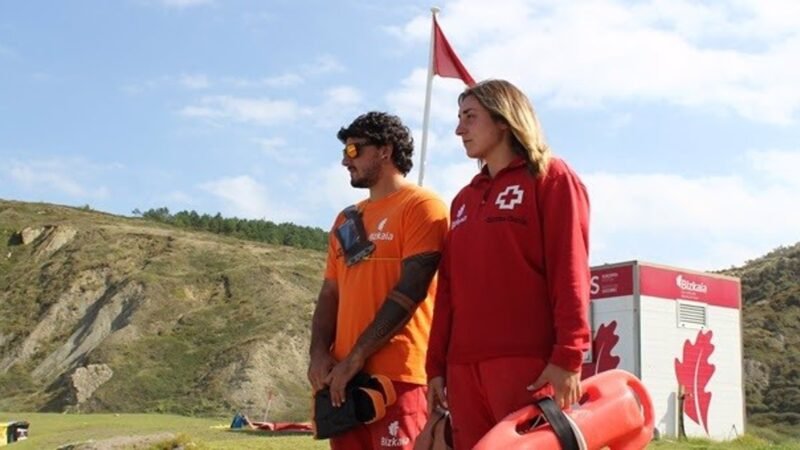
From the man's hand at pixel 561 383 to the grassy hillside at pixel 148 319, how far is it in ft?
96.8

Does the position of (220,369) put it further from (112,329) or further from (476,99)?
(476,99)

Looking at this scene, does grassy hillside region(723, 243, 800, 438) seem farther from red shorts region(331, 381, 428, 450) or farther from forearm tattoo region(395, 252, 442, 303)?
forearm tattoo region(395, 252, 442, 303)

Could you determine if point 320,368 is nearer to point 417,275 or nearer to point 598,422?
point 417,275

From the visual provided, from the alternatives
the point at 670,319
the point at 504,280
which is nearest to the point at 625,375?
the point at 504,280

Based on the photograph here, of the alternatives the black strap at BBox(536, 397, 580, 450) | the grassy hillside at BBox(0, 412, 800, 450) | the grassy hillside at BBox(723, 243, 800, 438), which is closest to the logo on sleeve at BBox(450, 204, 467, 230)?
the black strap at BBox(536, 397, 580, 450)

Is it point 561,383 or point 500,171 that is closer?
point 561,383

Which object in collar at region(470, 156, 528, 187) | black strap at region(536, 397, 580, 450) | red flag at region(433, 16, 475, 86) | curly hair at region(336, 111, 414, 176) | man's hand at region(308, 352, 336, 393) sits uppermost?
red flag at region(433, 16, 475, 86)

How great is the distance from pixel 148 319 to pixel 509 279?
42413 millimetres

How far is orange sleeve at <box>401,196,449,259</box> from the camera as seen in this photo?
15.0ft

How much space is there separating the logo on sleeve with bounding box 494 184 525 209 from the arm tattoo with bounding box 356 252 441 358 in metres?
0.63

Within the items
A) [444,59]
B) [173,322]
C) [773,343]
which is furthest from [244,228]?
[444,59]

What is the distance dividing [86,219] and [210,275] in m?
13.8

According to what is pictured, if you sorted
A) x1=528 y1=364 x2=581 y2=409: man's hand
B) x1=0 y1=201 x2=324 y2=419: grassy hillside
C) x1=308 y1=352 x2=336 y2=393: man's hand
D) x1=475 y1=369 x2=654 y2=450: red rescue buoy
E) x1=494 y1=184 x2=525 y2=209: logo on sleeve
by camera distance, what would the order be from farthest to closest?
x1=0 y1=201 x2=324 y2=419: grassy hillside → x1=308 y1=352 x2=336 y2=393: man's hand → x1=494 y1=184 x2=525 y2=209: logo on sleeve → x1=528 y1=364 x2=581 y2=409: man's hand → x1=475 y1=369 x2=654 y2=450: red rescue buoy

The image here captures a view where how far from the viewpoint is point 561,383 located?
3.61 meters
